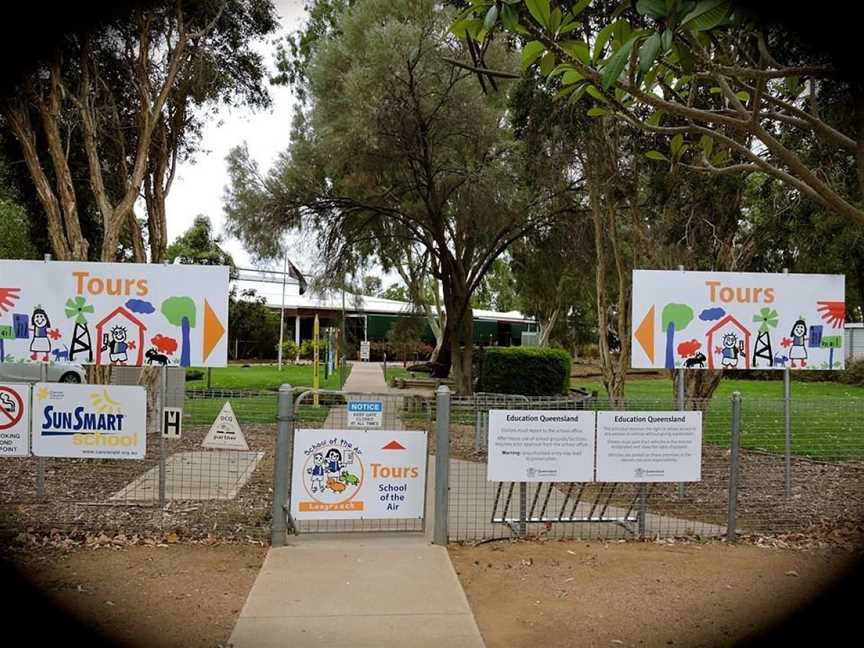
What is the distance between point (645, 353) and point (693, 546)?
1.97 m

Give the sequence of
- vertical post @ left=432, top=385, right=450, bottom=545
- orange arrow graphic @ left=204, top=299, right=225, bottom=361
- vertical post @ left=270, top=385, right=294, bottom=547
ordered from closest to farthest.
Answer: vertical post @ left=270, top=385, right=294, bottom=547 < vertical post @ left=432, top=385, right=450, bottom=545 < orange arrow graphic @ left=204, top=299, right=225, bottom=361

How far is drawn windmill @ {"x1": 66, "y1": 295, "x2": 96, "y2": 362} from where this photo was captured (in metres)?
7.47

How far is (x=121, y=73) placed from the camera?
13438 millimetres

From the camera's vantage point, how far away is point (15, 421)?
A: 271 inches

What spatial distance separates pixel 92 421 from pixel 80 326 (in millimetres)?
1070

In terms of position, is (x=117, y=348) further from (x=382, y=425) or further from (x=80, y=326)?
(x=382, y=425)

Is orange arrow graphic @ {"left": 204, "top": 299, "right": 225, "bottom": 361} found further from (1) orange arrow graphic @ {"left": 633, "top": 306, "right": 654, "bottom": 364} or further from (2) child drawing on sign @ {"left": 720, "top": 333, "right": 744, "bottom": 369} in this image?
(2) child drawing on sign @ {"left": 720, "top": 333, "right": 744, "bottom": 369}

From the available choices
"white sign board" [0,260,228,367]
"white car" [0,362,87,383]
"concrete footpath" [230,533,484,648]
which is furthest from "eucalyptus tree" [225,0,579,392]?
"concrete footpath" [230,533,484,648]

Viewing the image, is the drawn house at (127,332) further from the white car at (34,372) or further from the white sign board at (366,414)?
the white car at (34,372)

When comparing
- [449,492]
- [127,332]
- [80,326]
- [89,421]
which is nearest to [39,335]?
[80,326]

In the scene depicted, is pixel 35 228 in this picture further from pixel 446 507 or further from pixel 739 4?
pixel 739 4

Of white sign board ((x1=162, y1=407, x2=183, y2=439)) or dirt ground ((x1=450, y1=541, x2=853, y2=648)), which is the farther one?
white sign board ((x1=162, y1=407, x2=183, y2=439))

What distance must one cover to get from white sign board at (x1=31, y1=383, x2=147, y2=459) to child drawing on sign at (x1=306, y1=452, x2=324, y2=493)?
169 centimetres

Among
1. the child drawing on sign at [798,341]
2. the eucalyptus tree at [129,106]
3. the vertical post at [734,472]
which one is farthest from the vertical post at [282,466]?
the eucalyptus tree at [129,106]
